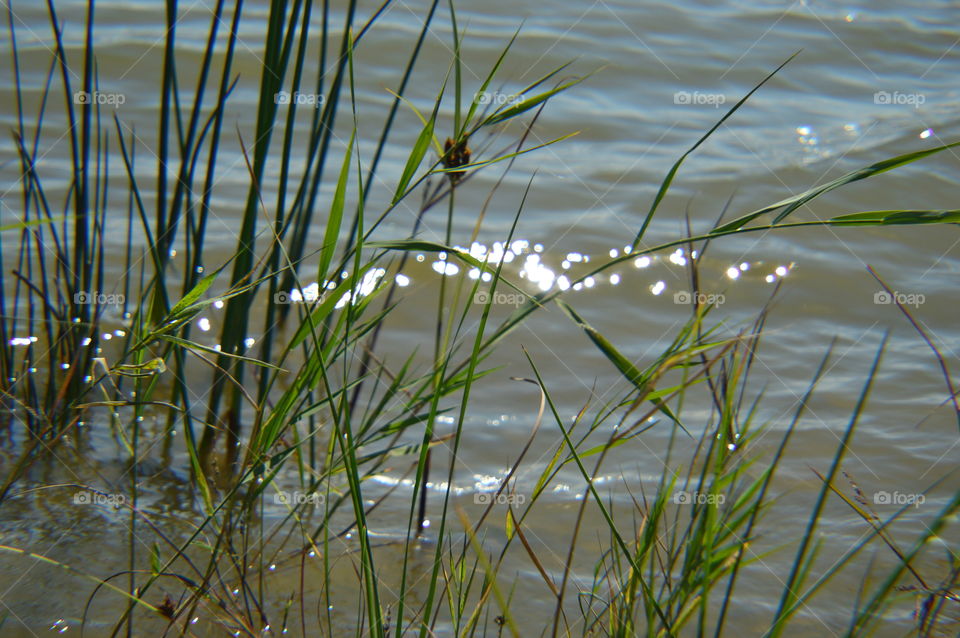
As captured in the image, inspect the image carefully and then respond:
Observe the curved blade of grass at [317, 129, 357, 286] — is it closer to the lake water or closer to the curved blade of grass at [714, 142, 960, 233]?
the curved blade of grass at [714, 142, 960, 233]

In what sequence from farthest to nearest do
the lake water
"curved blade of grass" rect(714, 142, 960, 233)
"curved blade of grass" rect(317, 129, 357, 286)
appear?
the lake water
"curved blade of grass" rect(317, 129, 357, 286)
"curved blade of grass" rect(714, 142, 960, 233)

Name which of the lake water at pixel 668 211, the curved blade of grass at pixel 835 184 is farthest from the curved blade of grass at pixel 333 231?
the lake water at pixel 668 211


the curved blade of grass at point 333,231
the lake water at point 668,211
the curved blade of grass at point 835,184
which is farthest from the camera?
the lake water at point 668,211

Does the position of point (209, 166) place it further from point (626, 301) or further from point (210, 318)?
point (626, 301)

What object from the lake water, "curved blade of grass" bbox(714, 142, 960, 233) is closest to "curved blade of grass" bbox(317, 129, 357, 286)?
"curved blade of grass" bbox(714, 142, 960, 233)

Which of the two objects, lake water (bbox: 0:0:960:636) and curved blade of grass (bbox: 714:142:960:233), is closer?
curved blade of grass (bbox: 714:142:960:233)

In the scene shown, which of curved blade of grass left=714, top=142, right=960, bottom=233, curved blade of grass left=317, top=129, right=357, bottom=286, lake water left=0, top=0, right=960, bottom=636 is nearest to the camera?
curved blade of grass left=714, top=142, right=960, bottom=233

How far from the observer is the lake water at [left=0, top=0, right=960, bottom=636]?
78.6 inches

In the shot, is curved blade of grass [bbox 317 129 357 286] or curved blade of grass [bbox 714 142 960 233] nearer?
curved blade of grass [bbox 714 142 960 233]

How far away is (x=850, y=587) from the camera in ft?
6.03

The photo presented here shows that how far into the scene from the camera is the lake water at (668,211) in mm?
1996

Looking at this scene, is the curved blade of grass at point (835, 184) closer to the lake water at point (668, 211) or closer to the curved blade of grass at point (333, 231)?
the curved blade of grass at point (333, 231)

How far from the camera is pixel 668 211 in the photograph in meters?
3.59

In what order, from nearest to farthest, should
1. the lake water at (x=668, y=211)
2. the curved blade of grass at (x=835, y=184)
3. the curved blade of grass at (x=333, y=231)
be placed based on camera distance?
the curved blade of grass at (x=835, y=184) < the curved blade of grass at (x=333, y=231) < the lake water at (x=668, y=211)
